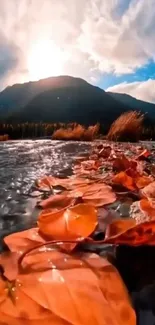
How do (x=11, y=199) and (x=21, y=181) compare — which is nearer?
(x=11, y=199)

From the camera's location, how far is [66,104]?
114 metres

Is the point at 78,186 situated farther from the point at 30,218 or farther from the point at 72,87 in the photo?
the point at 72,87

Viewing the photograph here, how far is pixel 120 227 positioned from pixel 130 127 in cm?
1089

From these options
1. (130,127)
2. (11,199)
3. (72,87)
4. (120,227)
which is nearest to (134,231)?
(120,227)

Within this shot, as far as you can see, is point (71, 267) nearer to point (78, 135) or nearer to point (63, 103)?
point (78, 135)

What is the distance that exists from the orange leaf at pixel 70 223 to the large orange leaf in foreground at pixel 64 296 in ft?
0.92

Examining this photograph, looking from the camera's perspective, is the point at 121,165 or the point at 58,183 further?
the point at 121,165

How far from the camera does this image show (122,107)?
367ft

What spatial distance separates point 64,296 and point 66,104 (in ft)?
376

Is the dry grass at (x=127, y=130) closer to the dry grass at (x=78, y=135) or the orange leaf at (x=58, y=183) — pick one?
the dry grass at (x=78, y=135)

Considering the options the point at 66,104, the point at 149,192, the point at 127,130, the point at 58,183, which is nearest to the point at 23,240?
the point at 149,192

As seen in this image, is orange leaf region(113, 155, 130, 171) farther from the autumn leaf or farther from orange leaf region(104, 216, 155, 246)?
orange leaf region(104, 216, 155, 246)

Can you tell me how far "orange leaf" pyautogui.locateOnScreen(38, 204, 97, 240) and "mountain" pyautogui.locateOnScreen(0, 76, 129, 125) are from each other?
8156 cm

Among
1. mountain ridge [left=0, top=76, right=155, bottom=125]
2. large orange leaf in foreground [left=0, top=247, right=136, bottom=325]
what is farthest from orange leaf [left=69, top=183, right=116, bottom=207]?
mountain ridge [left=0, top=76, right=155, bottom=125]
